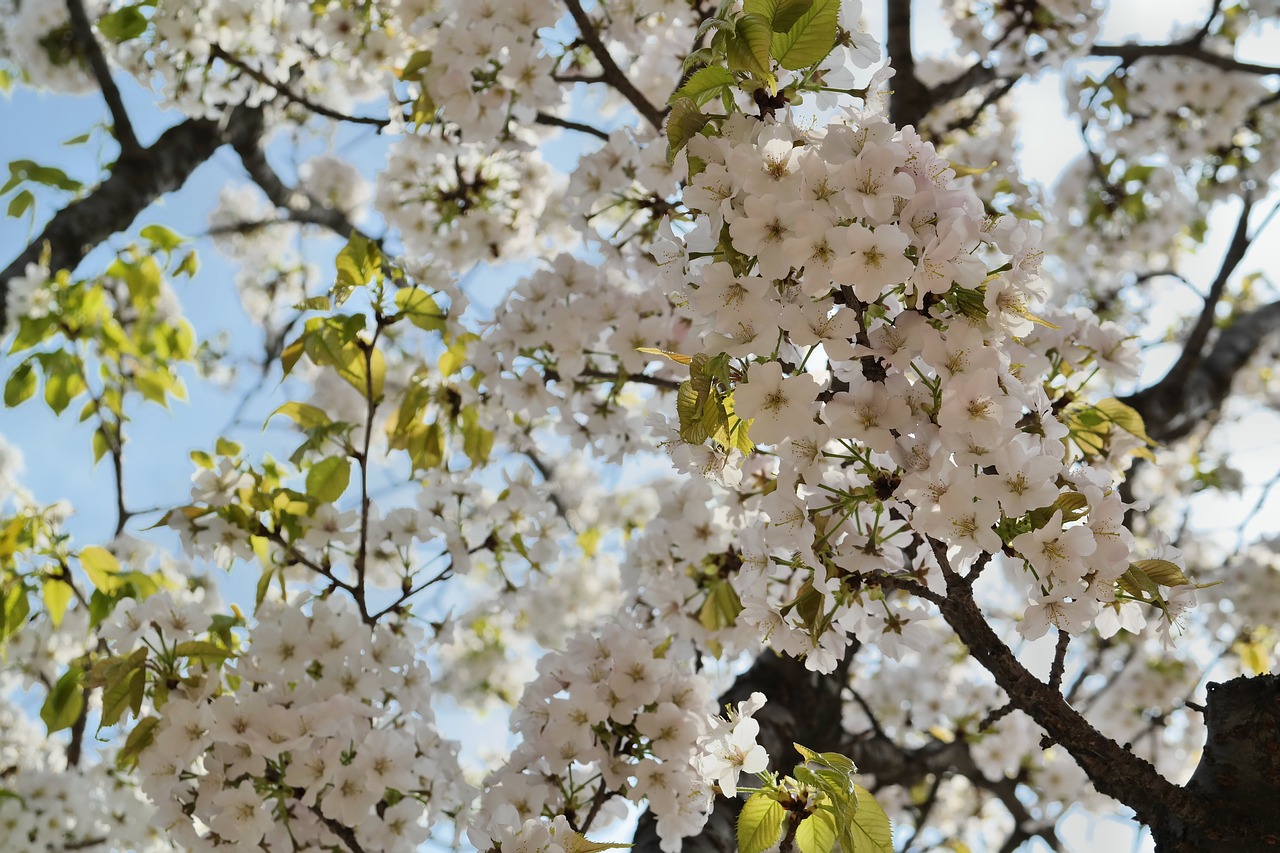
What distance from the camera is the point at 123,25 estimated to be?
245 centimetres

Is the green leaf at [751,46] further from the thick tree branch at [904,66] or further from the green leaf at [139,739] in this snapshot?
the thick tree branch at [904,66]

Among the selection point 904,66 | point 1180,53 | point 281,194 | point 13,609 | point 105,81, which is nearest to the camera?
point 13,609

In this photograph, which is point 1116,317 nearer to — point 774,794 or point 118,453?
point 774,794

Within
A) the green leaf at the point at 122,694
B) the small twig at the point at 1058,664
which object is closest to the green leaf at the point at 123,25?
the green leaf at the point at 122,694

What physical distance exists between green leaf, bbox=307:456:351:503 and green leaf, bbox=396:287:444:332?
34 centimetres

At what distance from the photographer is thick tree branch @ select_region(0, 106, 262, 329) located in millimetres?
2869

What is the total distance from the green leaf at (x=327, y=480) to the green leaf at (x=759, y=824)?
3.76 feet

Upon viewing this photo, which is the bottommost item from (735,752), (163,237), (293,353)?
(735,752)

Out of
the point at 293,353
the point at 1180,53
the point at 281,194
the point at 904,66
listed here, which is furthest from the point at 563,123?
the point at 281,194

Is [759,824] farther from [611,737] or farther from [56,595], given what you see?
[56,595]

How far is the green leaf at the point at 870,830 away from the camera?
1.00 metres

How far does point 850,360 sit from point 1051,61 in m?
2.31

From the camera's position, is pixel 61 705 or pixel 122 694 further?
pixel 61 705

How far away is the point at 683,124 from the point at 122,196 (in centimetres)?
273
